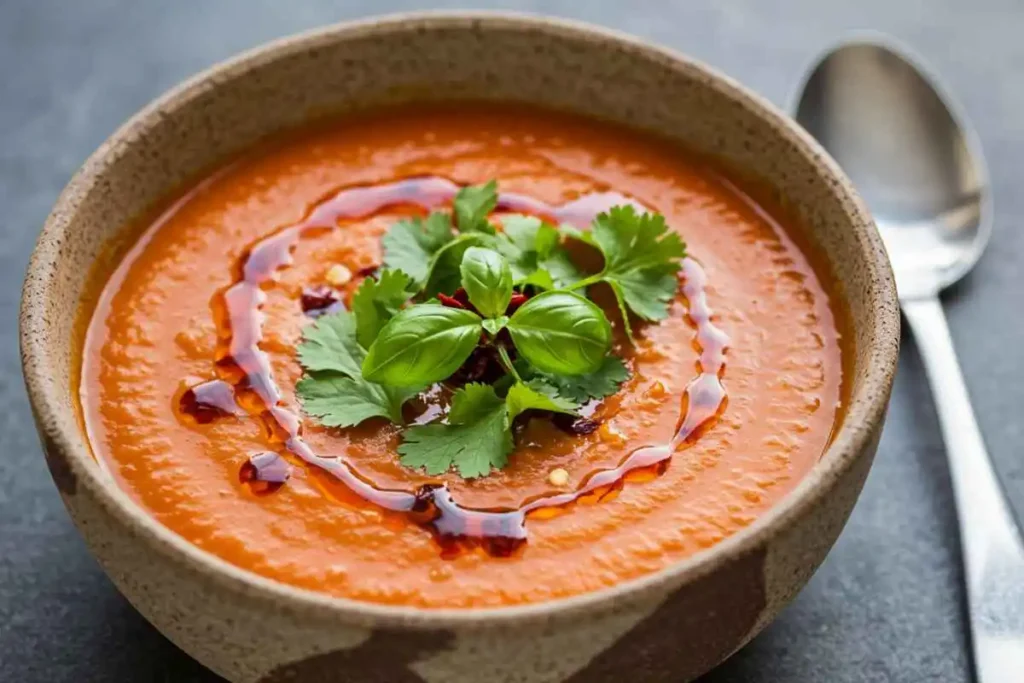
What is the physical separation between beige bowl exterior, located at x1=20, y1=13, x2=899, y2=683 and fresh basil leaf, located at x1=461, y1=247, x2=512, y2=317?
1.92ft

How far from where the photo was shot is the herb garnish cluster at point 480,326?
2305mm

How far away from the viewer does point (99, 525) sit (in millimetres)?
2098

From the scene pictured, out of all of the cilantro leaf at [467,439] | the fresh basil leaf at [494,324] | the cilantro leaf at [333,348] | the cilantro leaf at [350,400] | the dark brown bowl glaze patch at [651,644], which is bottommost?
the dark brown bowl glaze patch at [651,644]

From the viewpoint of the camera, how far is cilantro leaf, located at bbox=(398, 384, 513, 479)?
7.55 feet

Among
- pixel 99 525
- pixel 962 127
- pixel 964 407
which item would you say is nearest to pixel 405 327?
pixel 99 525

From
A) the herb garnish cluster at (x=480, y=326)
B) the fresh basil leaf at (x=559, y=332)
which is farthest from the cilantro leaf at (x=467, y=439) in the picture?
the fresh basil leaf at (x=559, y=332)

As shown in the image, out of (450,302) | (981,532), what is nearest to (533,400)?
(450,302)

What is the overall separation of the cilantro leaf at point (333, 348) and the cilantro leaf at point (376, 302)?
2 cm

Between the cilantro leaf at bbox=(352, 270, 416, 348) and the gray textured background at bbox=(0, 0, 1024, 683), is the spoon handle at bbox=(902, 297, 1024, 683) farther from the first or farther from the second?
the cilantro leaf at bbox=(352, 270, 416, 348)

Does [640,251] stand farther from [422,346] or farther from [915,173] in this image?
[915,173]

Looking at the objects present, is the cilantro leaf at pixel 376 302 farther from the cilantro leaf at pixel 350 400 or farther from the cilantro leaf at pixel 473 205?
the cilantro leaf at pixel 473 205

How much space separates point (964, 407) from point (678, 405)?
73cm

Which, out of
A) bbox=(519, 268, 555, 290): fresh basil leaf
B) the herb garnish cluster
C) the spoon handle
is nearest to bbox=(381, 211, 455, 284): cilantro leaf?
the herb garnish cluster

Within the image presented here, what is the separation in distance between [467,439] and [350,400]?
22cm
